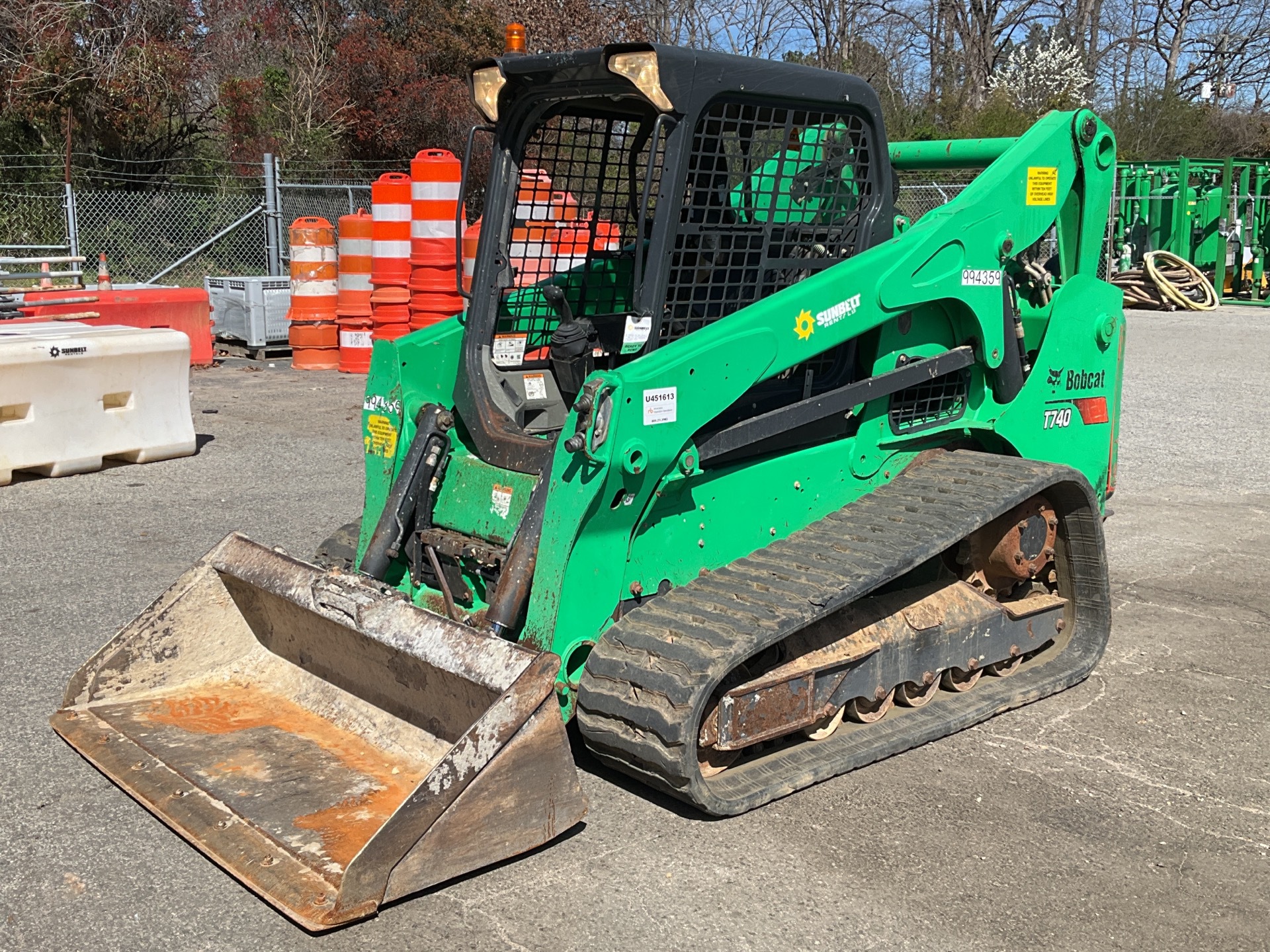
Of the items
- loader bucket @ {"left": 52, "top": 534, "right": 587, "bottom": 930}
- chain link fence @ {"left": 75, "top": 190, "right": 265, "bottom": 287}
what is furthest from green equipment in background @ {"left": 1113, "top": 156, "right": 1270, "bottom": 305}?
loader bucket @ {"left": 52, "top": 534, "right": 587, "bottom": 930}

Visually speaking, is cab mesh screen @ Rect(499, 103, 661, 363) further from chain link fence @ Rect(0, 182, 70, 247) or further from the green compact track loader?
chain link fence @ Rect(0, 182, 70, 247)

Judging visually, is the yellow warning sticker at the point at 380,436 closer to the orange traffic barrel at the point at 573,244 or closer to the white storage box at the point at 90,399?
the orange traffic barrel at the point at 573,244

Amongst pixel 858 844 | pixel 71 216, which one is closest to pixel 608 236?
pixel 858 844

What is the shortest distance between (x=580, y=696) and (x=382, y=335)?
919cm

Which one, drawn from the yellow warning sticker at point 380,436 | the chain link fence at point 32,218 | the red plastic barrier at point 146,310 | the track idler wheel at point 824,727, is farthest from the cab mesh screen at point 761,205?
the chain link fence at point 32,218

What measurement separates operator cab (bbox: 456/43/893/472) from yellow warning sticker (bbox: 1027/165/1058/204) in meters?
0.66

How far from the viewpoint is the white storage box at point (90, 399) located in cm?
859

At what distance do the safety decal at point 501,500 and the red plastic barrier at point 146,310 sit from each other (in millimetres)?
7756

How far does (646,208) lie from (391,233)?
27.8 feet

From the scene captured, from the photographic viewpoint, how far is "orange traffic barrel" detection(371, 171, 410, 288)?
1252 centimetres

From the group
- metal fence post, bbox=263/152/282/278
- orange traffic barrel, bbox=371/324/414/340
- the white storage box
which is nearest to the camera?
the white storage box

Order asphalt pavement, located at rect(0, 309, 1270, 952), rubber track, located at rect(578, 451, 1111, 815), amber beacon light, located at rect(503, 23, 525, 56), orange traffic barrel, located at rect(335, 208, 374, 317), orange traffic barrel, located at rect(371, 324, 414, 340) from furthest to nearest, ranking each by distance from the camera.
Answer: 1. orange traffic barrel, located at rect(335, 208, 374, 317)
2. orange traffic barrel, located at rect(371, 324, 414, 340)
3. amber beacon light, located at rect(503, 23, 525, 56)
4. rubber track, located at rect(578, 451, 1111, 815)
5. asphalt pavement, located at rect(0, 309, 1270, 952)

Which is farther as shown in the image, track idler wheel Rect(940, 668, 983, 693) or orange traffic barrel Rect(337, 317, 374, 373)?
orange traffic barrel Rect(337, 317, 374, 373)

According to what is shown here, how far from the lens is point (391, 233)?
1256cm
